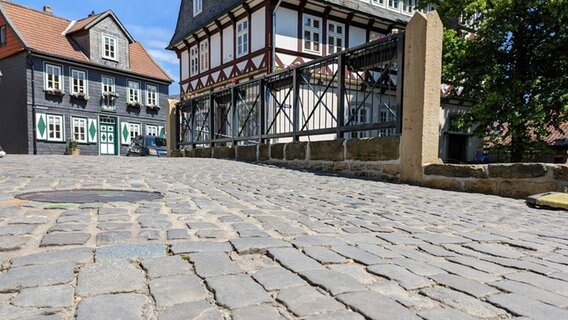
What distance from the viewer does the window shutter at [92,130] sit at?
2352 centimetres

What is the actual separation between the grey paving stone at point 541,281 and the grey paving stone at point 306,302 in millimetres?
1014

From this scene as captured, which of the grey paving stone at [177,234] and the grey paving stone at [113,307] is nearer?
the grey paving stone at [113,307]

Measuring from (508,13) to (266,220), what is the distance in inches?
567

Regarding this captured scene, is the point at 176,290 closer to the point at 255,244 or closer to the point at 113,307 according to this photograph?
the point at 113,307

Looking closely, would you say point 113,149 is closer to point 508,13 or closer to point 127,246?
point 508,13

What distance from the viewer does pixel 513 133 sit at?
1355 centimetres

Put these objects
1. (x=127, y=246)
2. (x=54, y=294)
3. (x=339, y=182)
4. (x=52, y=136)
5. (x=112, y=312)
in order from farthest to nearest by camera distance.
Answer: (x=52, y=136), (x=339, y=182), (x=127, y=246), (x=54, y=294), (x=112, y=312)

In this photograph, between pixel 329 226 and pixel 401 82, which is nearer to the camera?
pixel 329 226

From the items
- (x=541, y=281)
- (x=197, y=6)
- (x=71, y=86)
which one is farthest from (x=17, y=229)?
(x=71, y=86)

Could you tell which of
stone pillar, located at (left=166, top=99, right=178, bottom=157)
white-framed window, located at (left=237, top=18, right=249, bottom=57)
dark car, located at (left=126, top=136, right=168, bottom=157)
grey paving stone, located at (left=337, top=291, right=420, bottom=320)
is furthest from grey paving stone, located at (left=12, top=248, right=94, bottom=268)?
dark car, located at (left=126, top=136, right=168, bottom=157)

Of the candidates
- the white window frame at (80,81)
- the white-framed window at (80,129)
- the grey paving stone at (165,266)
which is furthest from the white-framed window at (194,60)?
the grey paving stone at (165,266)

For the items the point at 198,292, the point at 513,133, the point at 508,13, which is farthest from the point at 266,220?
the point at 508,13

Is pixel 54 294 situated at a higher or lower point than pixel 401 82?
lower

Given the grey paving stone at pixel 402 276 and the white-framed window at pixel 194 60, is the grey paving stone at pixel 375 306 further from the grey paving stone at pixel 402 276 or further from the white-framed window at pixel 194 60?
the white-framed window at pixel 194 60
